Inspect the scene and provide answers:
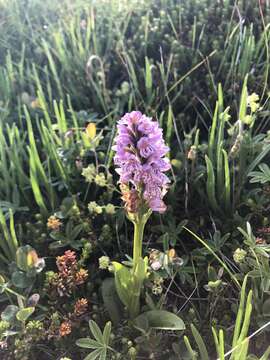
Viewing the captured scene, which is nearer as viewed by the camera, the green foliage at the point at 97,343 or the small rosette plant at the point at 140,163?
the small rosette plant at the point at 140,163

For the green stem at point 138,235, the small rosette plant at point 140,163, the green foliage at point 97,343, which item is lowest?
the green foliage at point 97,343

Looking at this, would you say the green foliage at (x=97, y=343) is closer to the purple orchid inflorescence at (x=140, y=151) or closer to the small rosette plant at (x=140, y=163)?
the small rosette plant at (x=140, y=163)

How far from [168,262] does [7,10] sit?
163 cm

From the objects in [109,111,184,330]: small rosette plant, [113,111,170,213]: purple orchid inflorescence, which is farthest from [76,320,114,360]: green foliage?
[113,111,170,213]: purple orchid inflorescence

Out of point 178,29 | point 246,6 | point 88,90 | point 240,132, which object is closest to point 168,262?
point 240,132

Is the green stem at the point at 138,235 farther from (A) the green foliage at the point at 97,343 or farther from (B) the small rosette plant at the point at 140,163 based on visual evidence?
(A) the green foliage at the point at 97,343

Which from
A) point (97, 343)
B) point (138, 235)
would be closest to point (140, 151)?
point (138, 235)

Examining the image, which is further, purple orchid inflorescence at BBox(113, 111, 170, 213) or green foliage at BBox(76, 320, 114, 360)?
green foliage at BBox(76, 320, 114, 360)

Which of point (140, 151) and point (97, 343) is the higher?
point (140, 151)

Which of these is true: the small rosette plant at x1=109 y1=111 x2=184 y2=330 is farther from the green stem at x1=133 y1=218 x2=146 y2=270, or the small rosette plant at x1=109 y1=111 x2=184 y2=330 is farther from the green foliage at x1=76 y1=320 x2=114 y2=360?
the green foliage at x1=76 y1=320 x2=114 y2=360

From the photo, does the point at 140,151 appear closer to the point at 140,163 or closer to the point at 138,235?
the point at 140,163

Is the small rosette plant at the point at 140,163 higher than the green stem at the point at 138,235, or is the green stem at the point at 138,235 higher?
the small rosette plant at the point at 140,163

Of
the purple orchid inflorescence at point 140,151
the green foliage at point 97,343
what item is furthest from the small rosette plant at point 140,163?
the green foliage at point 97,343

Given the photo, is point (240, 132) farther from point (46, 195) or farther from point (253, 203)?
point (46, 195)
